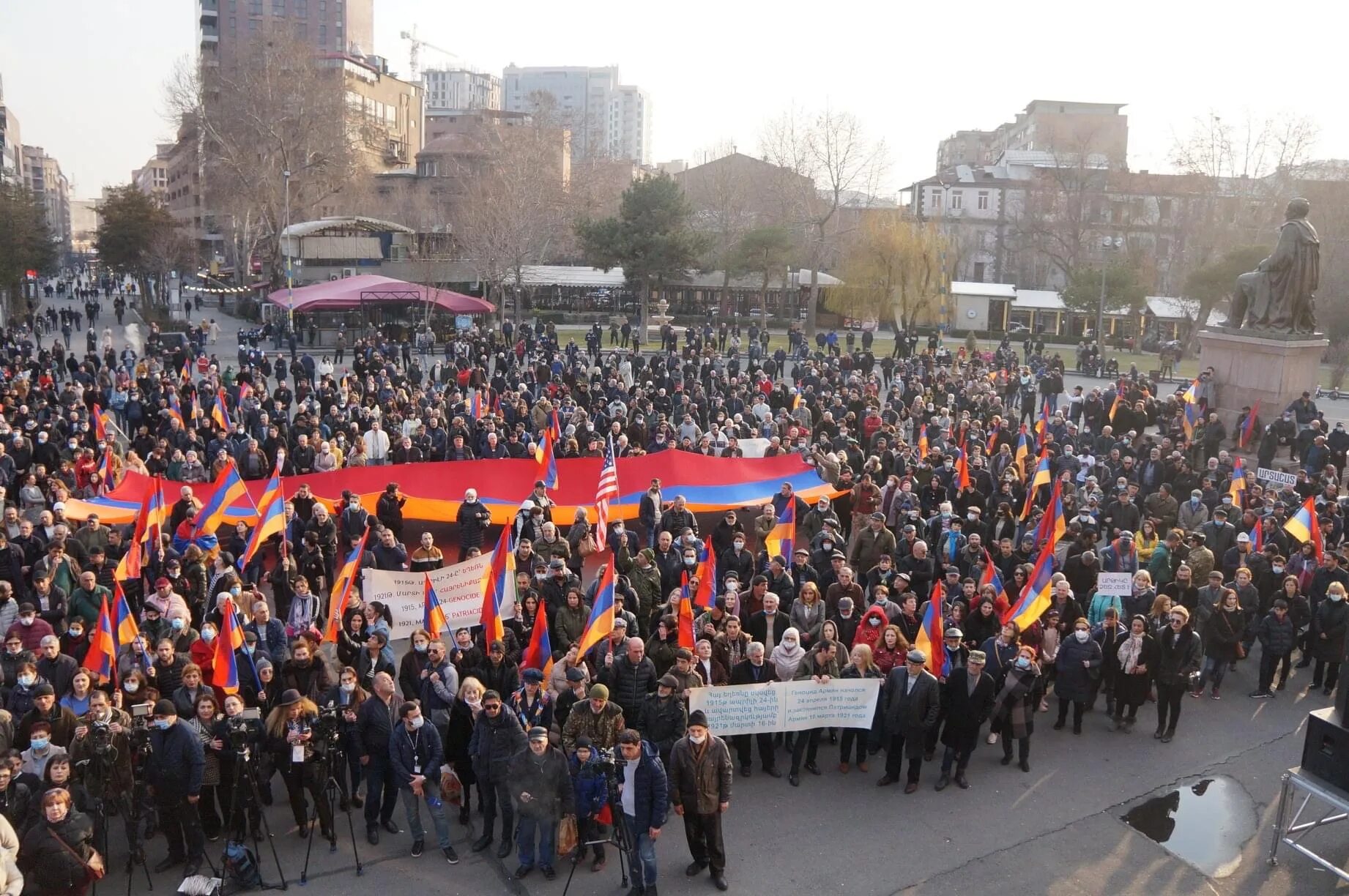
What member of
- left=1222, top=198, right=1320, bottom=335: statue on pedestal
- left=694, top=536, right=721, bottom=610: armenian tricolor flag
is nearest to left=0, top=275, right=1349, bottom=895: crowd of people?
left=694, top=536, right=721, bottom=610: armenian tricolor flag

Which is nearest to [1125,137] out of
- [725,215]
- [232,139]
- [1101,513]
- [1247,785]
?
[725,215]

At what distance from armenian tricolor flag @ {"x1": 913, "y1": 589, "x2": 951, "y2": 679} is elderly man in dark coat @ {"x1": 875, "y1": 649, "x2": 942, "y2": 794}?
52 centimetres

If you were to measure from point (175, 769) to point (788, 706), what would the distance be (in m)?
4.77

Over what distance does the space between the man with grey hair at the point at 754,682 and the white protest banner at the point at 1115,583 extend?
13.5 feet

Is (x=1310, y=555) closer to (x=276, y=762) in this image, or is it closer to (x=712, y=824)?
(x=712, y=824)

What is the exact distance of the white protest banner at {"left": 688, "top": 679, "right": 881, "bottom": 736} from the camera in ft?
29.2

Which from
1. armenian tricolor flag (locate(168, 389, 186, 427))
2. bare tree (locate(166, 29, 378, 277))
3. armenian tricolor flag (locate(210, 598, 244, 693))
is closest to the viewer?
armenian tricolor flag (locate(210, 598, 244, 693))

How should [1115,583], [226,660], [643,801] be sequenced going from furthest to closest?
[1115,583] < [226,660] < [643,801]

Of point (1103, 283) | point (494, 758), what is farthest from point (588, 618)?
point (1103, 283)

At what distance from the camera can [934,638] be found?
391 inches

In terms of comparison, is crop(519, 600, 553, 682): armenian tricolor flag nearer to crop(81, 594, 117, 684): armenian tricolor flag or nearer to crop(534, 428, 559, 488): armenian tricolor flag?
crop(81, 594, 117, 684): armenian tricolor flag

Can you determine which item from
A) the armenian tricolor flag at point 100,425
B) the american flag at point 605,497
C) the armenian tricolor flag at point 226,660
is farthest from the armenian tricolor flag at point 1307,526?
the armenian tricolor flag at point 100,425

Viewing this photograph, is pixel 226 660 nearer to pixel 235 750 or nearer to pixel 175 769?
pixel 235 750

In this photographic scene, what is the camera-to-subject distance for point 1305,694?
1149cm
